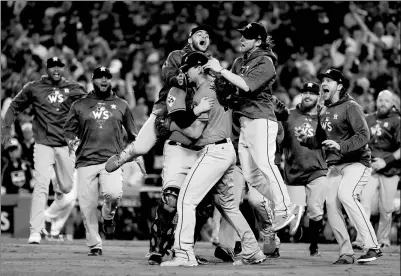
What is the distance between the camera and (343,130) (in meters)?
10.6

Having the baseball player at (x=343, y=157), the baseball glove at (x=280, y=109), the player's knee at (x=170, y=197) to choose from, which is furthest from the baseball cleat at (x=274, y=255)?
the player's knee at (x=170, y=197)

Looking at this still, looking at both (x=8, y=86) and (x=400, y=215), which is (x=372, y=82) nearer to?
(x=400, y=215)

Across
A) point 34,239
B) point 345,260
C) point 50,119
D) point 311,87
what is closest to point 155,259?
point 345,260

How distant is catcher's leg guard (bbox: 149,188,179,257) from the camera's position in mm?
9508

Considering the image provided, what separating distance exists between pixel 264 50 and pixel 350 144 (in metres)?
1.50

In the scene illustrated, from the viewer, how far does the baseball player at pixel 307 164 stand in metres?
12.8

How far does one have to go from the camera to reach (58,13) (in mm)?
21078

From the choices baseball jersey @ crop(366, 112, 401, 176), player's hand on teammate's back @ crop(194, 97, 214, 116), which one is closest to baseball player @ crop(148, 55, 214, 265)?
player's hand on teammate's back @ crop(194, 97, 214, 116)

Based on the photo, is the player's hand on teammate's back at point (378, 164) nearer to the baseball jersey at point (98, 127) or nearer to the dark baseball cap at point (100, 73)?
the baseball jersey at point (98, 127)

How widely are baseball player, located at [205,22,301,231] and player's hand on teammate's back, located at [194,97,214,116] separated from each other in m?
0.61

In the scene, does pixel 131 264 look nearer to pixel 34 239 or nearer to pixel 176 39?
pixel 34 239

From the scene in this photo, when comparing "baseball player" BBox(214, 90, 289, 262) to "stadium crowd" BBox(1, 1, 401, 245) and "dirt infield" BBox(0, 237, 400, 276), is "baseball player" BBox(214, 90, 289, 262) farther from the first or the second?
"stadium crowd" BBox(1, 1, 401, 245)

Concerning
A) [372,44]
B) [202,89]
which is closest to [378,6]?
[372,44]

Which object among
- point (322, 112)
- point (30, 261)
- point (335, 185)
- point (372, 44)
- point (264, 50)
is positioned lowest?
point (30, 261)
